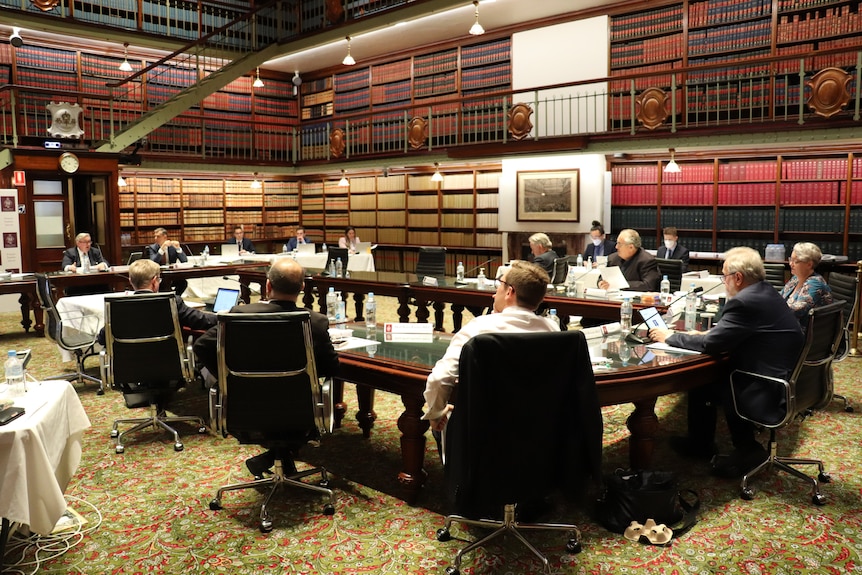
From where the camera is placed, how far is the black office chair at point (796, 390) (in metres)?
3.23

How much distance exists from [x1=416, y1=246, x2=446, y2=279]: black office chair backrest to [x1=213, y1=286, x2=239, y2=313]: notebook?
12.1ft

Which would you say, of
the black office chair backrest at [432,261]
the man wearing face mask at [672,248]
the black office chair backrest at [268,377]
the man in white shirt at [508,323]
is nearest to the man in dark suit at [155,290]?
the black office chair backrest at [268,377]

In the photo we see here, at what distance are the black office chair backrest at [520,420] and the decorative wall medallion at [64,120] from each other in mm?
10362

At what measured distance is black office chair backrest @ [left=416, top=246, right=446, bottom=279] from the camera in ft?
27.4

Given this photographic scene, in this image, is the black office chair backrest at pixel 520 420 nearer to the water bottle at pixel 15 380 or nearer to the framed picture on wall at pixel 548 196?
the water bottle at pixel 15 380

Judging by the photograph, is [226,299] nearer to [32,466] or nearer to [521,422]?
[32,466]

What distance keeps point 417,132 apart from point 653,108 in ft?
13.6

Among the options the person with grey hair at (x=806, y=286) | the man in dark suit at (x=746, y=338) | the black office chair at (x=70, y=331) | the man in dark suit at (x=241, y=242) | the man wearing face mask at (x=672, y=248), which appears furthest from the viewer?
the man in dark suit at (x=241, y=242)

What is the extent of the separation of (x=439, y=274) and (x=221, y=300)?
12.4 feet

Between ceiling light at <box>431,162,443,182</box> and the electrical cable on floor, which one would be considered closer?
the electrical cable on floor

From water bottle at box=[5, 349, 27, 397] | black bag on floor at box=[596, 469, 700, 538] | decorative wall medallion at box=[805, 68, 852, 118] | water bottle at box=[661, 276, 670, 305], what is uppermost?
decorative wall medallion at box=[805, 68, 852, 118]

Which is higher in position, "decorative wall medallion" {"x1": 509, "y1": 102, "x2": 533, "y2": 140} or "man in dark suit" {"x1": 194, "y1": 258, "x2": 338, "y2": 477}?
"decorative wall medallion" {"x1": 509, "y1": 102, "x2": 533, "y2": 140}

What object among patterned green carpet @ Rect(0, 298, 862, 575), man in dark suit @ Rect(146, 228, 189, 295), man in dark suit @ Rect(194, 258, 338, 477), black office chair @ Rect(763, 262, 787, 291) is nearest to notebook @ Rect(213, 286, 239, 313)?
patterned green carpet @ Rect(0, 298, 862, 575)

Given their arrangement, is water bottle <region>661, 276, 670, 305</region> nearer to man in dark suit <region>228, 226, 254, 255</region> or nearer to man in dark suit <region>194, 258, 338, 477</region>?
man in dark suit <region>194, 258, 338, 477</region>
